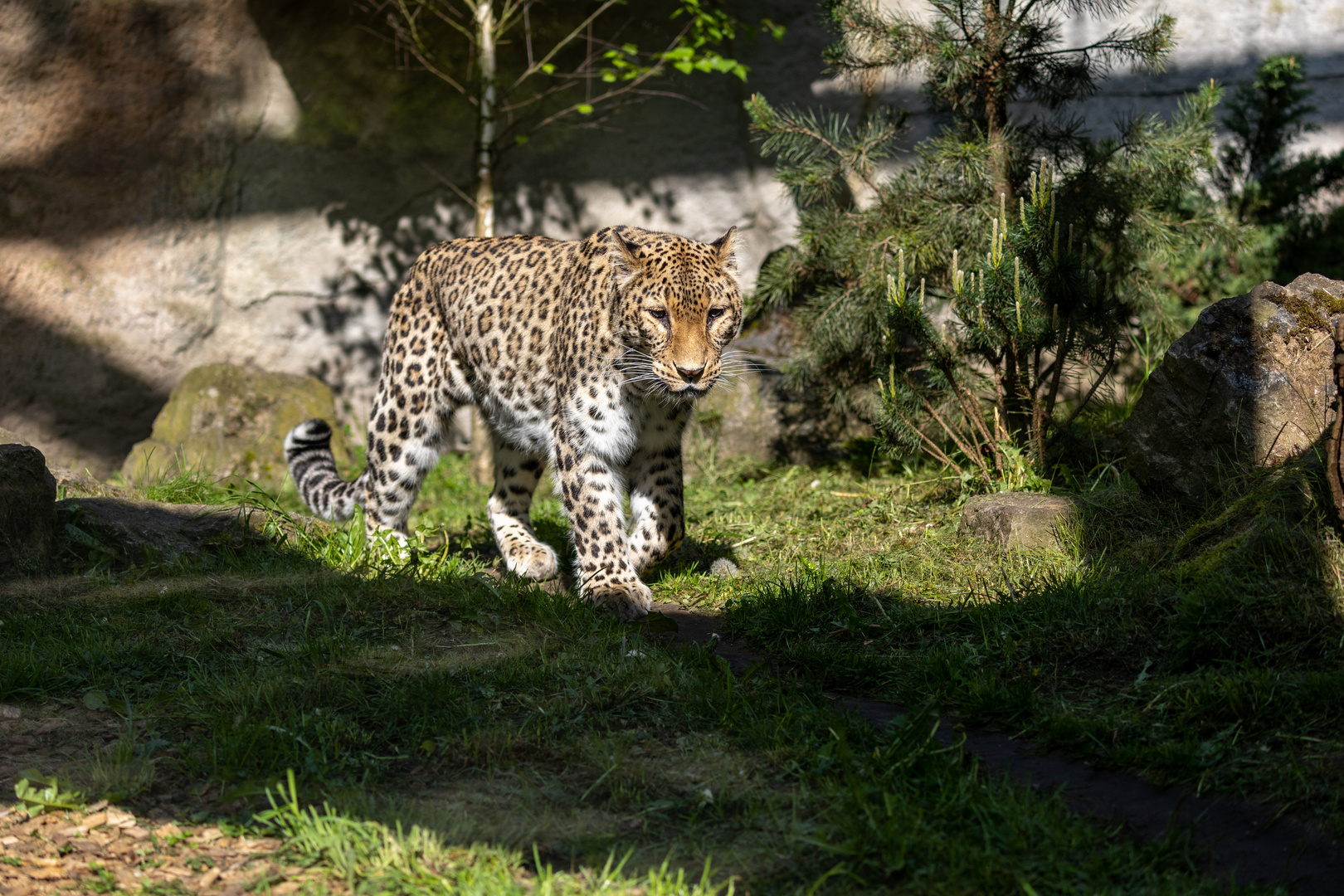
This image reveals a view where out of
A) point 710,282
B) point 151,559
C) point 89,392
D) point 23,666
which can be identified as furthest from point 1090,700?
point 89,392

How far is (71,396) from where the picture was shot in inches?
380

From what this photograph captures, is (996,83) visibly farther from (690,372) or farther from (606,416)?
(606,416)

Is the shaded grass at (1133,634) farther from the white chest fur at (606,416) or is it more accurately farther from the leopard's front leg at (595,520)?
the white chest fur at (606,416)

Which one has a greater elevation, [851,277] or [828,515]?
[851,277]

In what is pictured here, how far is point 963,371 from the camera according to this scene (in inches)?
284

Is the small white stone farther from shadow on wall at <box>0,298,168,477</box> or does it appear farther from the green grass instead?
shadow on wall at <box>0,298,168,477</box>

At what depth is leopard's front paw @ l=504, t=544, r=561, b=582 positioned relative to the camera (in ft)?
21.1

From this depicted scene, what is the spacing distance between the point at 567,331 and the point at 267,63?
5714 mm

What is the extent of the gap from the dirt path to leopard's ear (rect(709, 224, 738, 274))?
101 inches

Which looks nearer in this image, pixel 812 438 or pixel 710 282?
pixel 710 282

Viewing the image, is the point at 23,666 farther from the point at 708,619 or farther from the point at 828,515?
the point at 828,515

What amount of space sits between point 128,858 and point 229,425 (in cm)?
673

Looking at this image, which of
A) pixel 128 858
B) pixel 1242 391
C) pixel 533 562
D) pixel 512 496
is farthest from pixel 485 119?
pixel 128 858

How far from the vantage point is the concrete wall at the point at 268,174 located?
9367mm
